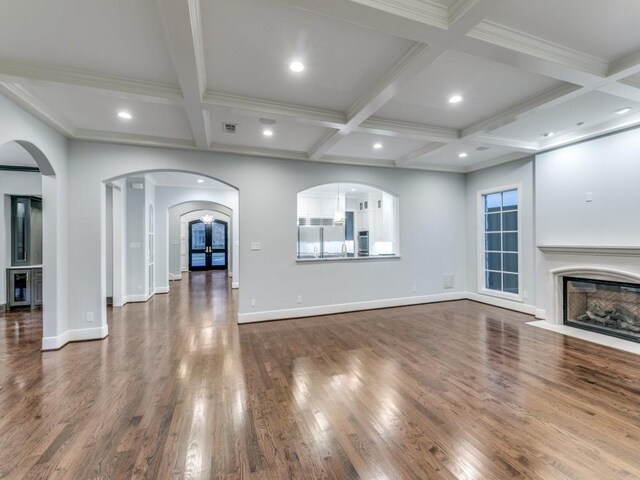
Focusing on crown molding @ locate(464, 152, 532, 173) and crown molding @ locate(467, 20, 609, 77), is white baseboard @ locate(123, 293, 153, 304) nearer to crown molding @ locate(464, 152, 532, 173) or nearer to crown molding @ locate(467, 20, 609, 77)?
crown molding @ locate(467, 20, 609, 77)

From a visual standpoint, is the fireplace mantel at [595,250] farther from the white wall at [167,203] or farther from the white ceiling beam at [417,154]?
the white wall at [167,203]

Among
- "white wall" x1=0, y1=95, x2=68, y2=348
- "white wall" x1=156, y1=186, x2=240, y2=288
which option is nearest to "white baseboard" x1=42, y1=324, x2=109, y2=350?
"white wall" x1=0, y1=95, x2=68, y2=348

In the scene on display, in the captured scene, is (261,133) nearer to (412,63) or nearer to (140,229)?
(412,63)

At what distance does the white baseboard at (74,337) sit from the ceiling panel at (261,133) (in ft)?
10.6

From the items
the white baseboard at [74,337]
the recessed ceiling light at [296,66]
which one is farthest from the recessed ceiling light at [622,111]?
the white baseboard at [74,337]

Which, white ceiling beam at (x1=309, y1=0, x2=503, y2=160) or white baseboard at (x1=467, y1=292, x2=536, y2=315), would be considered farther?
white baseboard at (x1=467, y1=292, x2=536, y2=315)

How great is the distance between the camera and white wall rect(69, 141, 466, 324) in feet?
13.5

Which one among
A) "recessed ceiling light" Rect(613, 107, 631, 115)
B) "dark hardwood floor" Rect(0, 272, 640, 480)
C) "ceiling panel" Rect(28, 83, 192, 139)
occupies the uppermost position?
"recessed ceiling light" Rect(613, 107, 631, 115)

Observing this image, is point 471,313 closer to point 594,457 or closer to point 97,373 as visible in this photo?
point 594,457

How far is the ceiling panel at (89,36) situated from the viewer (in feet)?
6.32

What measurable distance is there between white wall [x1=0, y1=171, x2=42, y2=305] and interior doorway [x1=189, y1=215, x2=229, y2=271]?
7.80 m

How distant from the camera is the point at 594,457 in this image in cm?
184

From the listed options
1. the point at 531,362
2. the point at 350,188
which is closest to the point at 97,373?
the point at 531,362

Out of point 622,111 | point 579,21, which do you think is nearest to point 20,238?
point 579,21
